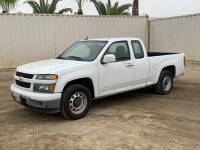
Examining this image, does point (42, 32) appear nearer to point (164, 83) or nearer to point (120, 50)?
point (164, 83)

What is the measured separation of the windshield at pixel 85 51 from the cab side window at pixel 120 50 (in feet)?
0.72

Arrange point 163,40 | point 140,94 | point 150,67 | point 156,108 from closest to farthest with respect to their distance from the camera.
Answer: point 156,108, point 150,67, point 140,94, point 163,40

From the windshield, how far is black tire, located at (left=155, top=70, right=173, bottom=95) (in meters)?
2.20

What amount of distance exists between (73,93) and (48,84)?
23.3 inches

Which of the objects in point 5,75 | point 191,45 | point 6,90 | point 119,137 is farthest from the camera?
point 191,45

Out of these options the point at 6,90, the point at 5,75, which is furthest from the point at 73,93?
the point at 5,75

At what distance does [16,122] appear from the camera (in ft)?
19.7

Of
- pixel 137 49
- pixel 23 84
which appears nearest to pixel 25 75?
pixel 23 84

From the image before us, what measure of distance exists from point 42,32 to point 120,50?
8266mm

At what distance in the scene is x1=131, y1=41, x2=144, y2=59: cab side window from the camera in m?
7.40

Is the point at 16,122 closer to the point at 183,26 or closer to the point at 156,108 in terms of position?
the point at 156,108

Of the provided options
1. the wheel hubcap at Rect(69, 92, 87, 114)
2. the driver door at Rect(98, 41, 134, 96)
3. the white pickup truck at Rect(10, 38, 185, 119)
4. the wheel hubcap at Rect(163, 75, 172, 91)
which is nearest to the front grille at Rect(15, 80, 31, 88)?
the white pickup truck at Rect(10, 38, 185, 119)

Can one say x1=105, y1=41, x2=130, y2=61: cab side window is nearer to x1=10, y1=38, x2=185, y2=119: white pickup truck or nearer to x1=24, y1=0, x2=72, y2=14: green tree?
x1=10, y1=38, x2=185, y2=119: white pickup truck

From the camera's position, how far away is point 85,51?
22.8 feet
